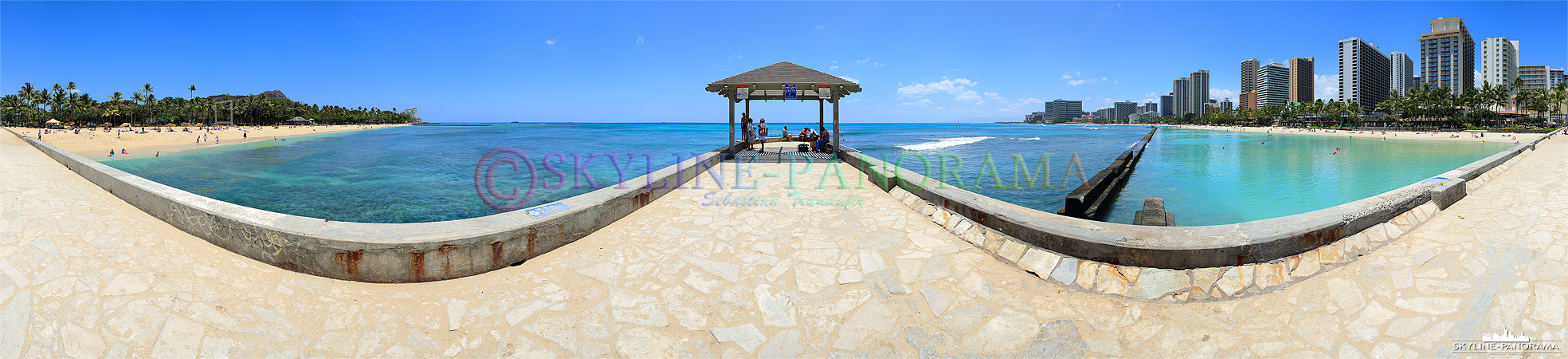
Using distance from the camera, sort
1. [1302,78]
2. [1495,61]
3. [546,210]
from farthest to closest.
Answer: [1302,78], [1495,61], [546,210]

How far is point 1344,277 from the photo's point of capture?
378 centimetres

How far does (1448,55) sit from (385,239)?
20212cm

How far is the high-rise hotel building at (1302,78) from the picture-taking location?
187 m

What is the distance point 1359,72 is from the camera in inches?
5753

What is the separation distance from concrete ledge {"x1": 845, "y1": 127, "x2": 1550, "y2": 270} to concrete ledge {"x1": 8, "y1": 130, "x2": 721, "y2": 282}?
132 inches

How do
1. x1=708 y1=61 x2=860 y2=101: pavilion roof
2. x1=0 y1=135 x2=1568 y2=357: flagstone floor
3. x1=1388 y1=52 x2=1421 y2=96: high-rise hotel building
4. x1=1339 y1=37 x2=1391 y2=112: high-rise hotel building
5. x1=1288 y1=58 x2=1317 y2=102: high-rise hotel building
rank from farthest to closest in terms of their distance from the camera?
x1=1288 y1=58 x2=1317 y2=102: high-rise hotel building
x1=1388 y1=52 x2=1421 y2=96: high-rise hotel building
x1=1339 y1=37 x2=1391 y2=112: high-rise hotel building
x1=708 y1=61 x2=860 y2=101: pavilion roof
x1=0 y1=135 x2=1568 y2=357: flagstone floor

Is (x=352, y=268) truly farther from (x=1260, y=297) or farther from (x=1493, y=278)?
(x=1493, y=278)

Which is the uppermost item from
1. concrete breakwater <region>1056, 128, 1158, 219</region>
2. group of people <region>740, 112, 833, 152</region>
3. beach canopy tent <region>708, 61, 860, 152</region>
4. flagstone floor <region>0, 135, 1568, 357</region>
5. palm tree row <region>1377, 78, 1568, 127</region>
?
palm tree row <region>1377, 78, 1568, 127</region>

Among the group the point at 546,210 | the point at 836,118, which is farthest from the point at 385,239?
the point at 836,118

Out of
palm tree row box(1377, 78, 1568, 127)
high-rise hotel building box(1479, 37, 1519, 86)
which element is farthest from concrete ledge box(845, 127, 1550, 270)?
high-rise hotel building box(1479, 37, 1519, 86)

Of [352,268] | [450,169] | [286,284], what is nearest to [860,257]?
[352,268]

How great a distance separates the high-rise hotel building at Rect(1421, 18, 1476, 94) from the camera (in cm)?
13288

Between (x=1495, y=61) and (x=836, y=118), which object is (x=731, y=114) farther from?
(x=1495, y=61)

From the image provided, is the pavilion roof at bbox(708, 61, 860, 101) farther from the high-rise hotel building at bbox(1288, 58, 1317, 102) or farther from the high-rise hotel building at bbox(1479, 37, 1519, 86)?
the high-rise hotel building at bbox(1288, 58, 1317, 102)
